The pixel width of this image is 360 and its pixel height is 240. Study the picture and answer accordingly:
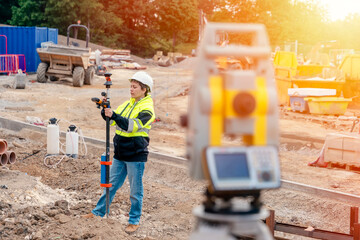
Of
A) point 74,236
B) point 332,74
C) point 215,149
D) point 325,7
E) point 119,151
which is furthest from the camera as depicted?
point 325,7

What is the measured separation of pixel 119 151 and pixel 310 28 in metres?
67.1

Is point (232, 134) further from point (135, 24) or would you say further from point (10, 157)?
point (135, 24)

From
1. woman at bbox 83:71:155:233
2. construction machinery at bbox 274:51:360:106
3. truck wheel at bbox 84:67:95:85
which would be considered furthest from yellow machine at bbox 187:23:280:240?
truck wheel at bbox 84:67:95:85

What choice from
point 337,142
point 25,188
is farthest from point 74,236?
point 337,142

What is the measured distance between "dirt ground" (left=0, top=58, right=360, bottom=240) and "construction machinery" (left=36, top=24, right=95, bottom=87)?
667cm

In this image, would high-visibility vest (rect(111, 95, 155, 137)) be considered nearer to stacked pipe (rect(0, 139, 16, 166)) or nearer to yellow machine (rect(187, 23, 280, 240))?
stacked pipe (rect(0, 139, 16, 166))

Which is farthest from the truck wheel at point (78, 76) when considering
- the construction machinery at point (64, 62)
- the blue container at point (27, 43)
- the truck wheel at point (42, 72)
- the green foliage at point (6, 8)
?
the green foliage at point (6, 8)

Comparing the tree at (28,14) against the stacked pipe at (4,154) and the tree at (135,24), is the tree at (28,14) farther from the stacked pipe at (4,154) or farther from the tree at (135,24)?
the stacked pipe at (4,154)

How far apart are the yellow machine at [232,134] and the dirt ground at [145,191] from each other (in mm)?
3382

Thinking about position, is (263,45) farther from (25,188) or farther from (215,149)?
(25,188)

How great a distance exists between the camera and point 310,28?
2729 inches

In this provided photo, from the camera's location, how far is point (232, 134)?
219 cm

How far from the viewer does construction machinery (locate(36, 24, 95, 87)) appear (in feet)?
70.1

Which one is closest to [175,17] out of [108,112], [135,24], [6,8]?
[135,24]
